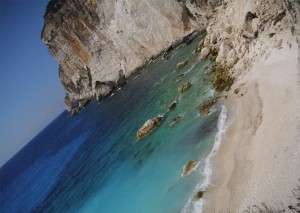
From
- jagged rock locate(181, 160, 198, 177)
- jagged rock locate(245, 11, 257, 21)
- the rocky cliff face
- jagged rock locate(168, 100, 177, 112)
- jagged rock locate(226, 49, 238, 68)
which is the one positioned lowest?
jagged rock locate(181, 160, 198, 177)

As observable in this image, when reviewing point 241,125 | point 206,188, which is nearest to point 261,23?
point 241,125

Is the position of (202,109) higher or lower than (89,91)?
lower

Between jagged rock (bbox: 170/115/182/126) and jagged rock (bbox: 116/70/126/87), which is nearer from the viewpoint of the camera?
jagged rock (bbox: 170/115/182/126)

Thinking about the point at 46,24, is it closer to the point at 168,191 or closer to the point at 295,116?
the point at 168,191

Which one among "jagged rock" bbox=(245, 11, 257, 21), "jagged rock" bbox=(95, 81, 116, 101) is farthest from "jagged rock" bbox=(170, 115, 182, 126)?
"jagged rock" bbox=(95, 81, 116, 101)

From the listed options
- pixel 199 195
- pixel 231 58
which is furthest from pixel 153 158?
pixel 231 58

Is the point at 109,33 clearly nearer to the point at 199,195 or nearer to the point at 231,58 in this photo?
the point at 231,58

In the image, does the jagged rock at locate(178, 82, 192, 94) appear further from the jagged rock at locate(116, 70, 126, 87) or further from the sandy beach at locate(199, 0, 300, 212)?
the jagged rock at locate(116, 70, 126, 87)
